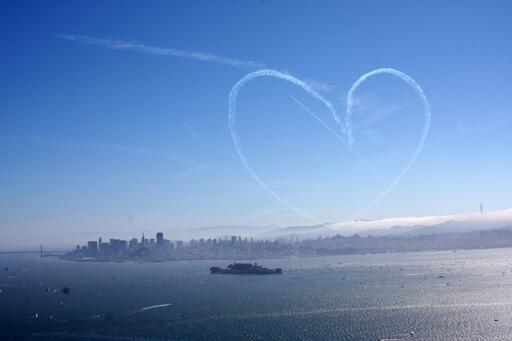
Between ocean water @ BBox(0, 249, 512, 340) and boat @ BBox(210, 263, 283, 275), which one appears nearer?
ocean water @ BBox(0, 249, 512, 340)

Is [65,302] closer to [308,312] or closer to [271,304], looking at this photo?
[271,304]

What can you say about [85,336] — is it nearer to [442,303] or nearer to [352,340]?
[352,340]

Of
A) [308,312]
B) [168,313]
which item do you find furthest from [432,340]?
[168,313]

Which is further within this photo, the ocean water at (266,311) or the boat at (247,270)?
the boat at (247,270)

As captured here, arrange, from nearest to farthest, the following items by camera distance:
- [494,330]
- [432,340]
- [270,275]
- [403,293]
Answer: [432,340] < [494,330] < [403,293] < [270,275]

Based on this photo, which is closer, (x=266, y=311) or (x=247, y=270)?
(x=266, y=311)

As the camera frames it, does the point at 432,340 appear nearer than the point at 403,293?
Yes

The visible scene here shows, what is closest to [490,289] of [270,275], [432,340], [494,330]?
[494,330]

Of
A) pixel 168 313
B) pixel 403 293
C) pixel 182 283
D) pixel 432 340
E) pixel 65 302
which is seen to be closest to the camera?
pixel 432 340

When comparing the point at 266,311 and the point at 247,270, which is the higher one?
the point at 266,311
